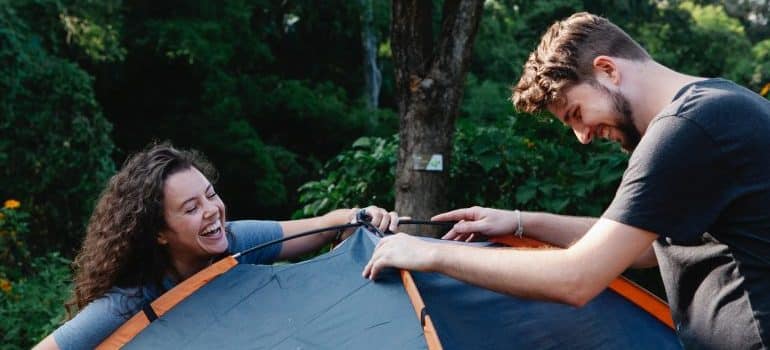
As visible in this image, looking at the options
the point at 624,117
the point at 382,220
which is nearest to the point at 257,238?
the point at 382,220

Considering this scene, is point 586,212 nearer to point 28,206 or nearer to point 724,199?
point 724,199

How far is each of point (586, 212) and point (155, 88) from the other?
11.5 m

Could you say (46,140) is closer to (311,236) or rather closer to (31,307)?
(31,307)

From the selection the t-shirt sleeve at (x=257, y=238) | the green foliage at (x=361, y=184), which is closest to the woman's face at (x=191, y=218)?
the t-shirt sleeve at (x=257, y=238)

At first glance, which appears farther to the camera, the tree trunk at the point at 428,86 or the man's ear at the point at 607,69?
the tree trunk at the point at 428,86

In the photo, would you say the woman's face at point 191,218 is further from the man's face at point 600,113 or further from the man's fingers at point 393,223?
the man's face at point 600,113

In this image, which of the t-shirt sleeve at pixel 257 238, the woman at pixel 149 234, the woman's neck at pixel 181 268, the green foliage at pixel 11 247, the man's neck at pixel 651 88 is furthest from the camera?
the green foliage at pixel 11 247

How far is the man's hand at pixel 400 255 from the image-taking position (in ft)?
5.92

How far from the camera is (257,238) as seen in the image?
245cm

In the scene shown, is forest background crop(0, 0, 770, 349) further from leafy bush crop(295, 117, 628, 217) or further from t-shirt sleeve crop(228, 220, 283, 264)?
t-shirt sleeve crop(228, 220, 283, 264)

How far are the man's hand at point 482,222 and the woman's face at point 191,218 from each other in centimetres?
62

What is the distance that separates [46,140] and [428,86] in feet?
16.4

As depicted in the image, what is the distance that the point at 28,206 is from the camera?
7227mm

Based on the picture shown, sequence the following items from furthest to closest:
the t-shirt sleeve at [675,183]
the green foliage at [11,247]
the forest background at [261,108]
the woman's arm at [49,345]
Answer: the green foliage at [11,247], the forest background at [261,108], the woman's arm at [49,345], the t-shirt sleeve at [675,183]
